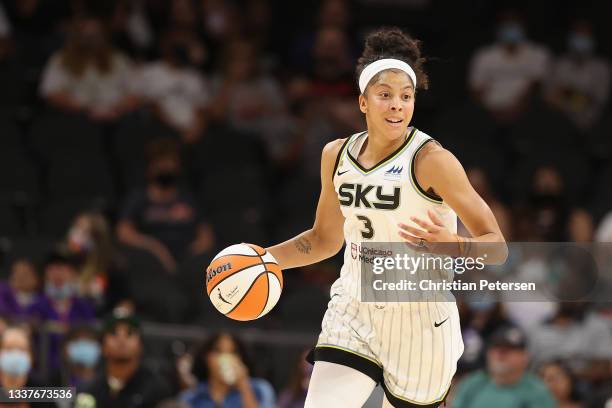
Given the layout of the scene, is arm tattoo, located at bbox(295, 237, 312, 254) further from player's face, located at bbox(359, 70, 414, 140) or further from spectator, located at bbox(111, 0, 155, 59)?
spectator, located at bbox(111, 0, 155, 59)

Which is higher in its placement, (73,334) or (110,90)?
(110,90)

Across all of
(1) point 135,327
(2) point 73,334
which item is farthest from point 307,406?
(2) point 73,334

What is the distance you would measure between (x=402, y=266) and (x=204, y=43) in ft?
26.4

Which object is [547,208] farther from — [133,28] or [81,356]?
[133,28]

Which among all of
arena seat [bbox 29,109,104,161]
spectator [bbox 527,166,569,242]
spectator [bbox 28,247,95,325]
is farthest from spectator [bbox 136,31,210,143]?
spectator [bbox 527,166,569,242]

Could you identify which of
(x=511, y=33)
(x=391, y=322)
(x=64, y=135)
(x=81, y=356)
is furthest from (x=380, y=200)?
(x=511, y=33)

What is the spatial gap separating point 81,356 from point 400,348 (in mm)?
4047

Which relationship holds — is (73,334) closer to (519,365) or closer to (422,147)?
(519,365)

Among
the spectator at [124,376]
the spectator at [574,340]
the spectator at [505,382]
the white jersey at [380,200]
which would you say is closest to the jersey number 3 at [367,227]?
the white jersey at [380,200]

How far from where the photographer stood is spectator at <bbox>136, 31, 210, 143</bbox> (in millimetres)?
12438

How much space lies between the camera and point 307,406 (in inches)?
215

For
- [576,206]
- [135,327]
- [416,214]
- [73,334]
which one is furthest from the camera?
[576,206]

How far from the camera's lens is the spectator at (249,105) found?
40.9ft

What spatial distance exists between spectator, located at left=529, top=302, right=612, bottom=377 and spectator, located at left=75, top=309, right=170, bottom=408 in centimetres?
315
